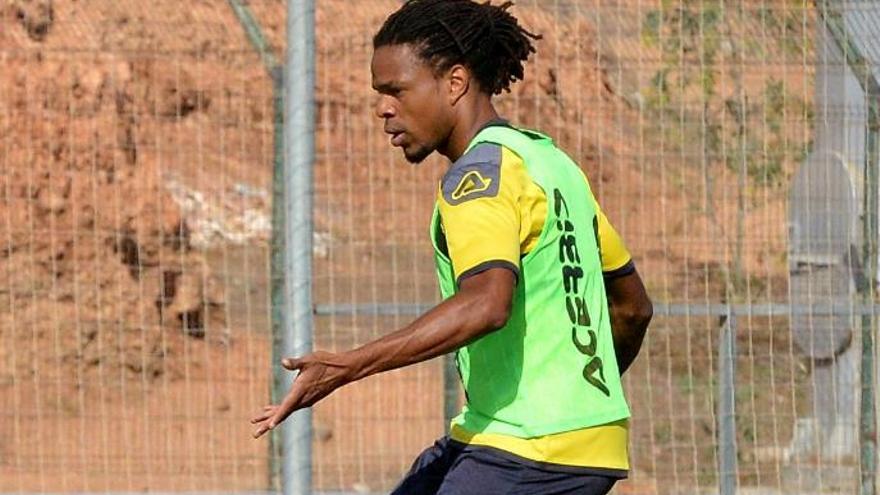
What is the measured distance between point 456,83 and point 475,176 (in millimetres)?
319

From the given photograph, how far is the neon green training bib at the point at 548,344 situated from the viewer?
4000 millimetres

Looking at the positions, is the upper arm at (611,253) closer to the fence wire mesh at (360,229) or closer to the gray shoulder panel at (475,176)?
the gray shoulder panel at (475,176)

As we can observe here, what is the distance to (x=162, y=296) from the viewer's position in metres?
7.18

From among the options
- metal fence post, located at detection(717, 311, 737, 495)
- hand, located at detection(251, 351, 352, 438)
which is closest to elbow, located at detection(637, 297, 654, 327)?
hand, located at detection(251, 351, 352, 438)

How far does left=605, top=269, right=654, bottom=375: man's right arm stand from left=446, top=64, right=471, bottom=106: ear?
2.25 feet

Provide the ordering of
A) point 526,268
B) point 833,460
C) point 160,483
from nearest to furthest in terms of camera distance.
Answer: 1. point 526,268
2. point 160,483
3. point 833,460

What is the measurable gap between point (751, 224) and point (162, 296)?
7.52ft

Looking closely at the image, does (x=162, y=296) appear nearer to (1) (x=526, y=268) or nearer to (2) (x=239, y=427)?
(2) (x=239, y=427)

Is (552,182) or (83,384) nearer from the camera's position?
(552,182)

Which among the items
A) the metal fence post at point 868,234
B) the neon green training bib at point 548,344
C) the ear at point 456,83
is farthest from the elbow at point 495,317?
the metal fence post at point 868,234

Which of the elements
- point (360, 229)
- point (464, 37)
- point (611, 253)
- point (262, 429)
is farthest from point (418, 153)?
point (360, 229)

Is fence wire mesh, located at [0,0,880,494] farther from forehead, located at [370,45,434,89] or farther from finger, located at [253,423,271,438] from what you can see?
finger, located at [253,423,271,438]

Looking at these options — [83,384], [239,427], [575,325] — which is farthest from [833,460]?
[575,325]

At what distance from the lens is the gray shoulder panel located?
389 centimetres
